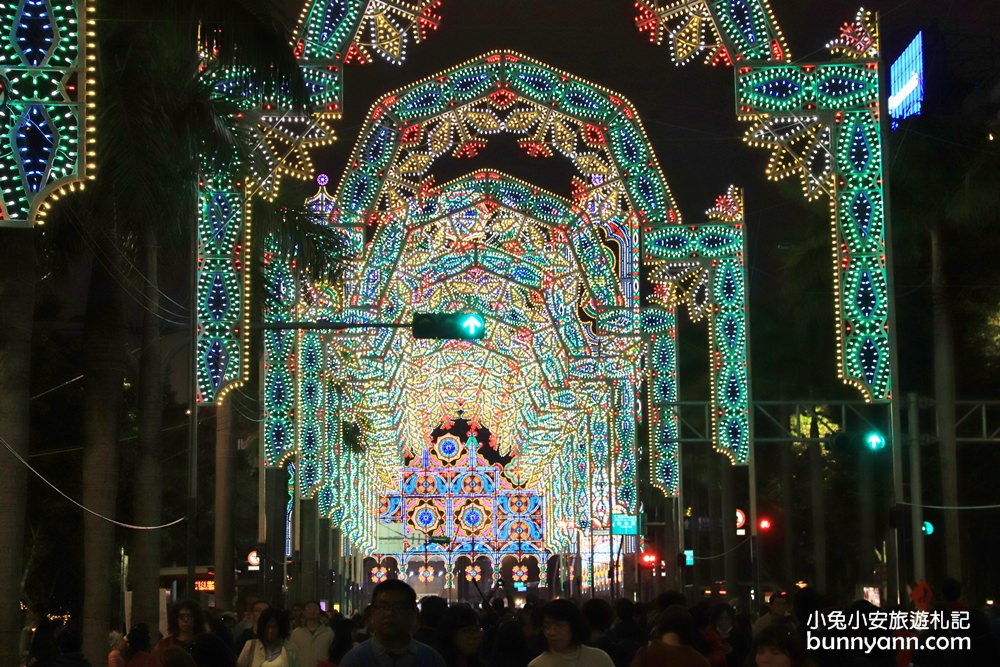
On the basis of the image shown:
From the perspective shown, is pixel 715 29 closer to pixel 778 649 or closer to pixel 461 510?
pixel 778 649

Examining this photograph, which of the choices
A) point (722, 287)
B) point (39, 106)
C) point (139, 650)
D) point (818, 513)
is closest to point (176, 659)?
point (39, 106)

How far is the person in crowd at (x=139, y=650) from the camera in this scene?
14299 mm

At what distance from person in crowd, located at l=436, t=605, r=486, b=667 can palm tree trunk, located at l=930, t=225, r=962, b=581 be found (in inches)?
1043

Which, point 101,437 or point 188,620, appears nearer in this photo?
point 188,620

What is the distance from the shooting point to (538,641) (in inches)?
591

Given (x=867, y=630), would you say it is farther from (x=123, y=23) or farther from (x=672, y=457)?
(x=672, y=457)

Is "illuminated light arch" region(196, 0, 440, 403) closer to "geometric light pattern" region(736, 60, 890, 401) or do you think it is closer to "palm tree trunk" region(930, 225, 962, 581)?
"geometric light pattern" region(736, 60, 890, 401)

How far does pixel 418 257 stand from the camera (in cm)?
4500

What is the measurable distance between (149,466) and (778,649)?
19002 mm

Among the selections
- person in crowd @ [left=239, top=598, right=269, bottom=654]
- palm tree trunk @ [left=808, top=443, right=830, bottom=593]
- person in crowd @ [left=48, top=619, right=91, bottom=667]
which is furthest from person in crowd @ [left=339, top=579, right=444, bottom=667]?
palm tree trunk @ [left=808, top=443, right=830, bottom=593]

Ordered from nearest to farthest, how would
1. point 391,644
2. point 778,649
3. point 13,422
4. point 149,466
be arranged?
point 391,644 < point 778,649 < point 13,422 < point 149,466

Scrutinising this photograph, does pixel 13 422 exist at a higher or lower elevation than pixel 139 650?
higher

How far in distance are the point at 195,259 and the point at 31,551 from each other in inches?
784

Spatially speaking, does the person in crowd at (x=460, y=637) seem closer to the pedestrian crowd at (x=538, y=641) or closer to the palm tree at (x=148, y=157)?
the pedestrian crowd at (x=538, y=641)
